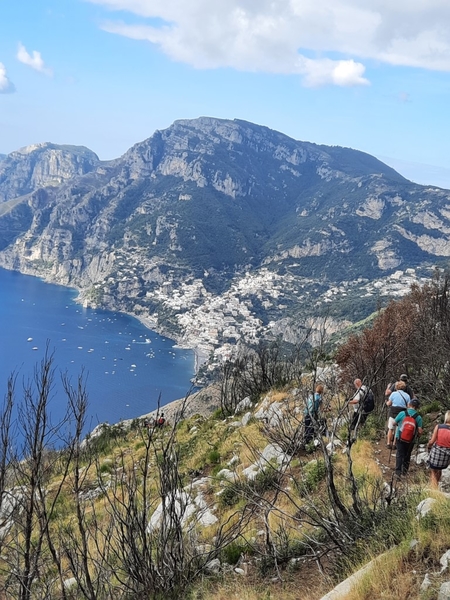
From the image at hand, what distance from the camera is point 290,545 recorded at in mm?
5250

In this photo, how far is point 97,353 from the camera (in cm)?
9750

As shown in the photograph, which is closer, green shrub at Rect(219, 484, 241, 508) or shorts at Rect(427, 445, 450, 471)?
shorts at Rect(427, 445, 450, 471)

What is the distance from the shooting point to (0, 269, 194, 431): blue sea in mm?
76662

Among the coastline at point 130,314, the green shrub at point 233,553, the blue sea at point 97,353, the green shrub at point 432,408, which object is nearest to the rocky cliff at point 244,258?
the coastline at point 130,314

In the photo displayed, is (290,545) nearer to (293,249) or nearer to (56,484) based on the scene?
(56,484)

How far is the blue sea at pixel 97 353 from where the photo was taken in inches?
3018

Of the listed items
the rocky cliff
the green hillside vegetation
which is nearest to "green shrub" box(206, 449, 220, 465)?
the green hillside vegetation

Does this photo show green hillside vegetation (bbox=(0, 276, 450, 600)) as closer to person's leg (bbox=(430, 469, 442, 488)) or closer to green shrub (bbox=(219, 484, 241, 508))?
green shrub (bbox=(219, 484, 241, 508))

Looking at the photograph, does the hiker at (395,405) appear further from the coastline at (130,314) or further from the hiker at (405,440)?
the coastline at (130,314)

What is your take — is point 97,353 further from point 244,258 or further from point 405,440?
point 405,440

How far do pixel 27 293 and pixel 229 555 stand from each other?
162 metres

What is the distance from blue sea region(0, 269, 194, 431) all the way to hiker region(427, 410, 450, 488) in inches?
2146

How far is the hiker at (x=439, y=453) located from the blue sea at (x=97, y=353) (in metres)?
54.5

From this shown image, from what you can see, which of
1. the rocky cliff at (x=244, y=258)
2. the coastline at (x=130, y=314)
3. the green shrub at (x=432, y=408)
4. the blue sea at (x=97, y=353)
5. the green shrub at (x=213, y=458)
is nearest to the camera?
the green shrub at (x=432, y=408)
